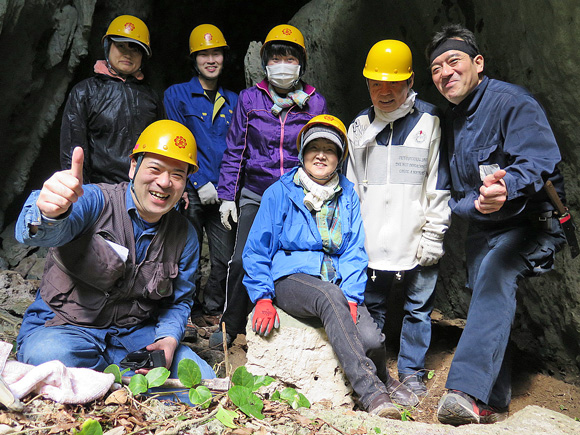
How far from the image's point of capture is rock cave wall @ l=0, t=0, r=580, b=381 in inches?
133

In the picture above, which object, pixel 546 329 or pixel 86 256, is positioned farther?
pixel 546 329

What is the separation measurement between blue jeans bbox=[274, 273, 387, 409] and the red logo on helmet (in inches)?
40.0

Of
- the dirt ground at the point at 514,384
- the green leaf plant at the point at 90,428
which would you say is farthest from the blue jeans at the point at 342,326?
the green leaf plant at the point at 90,428

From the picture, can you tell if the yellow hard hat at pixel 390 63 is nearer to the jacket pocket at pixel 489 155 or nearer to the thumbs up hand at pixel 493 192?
the jacket pocket at pixel 489 155

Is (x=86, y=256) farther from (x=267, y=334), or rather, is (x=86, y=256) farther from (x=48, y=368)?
(x=267, y=334)

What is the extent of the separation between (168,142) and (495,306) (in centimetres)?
198

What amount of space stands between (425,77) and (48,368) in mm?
3806

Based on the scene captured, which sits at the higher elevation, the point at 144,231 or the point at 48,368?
the point at 144,231

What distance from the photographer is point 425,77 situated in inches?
181


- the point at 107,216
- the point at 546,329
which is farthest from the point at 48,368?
the point at 546,329

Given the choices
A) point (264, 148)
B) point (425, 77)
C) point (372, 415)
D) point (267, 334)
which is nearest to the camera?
point (372, 415)

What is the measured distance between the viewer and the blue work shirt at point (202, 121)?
14.3 ft

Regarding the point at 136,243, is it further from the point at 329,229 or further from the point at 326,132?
the point at 326,132

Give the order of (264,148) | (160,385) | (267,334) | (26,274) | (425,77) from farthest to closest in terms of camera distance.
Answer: (26,274) < (425,77) < (264,148) < (267,334) < (160,385)
